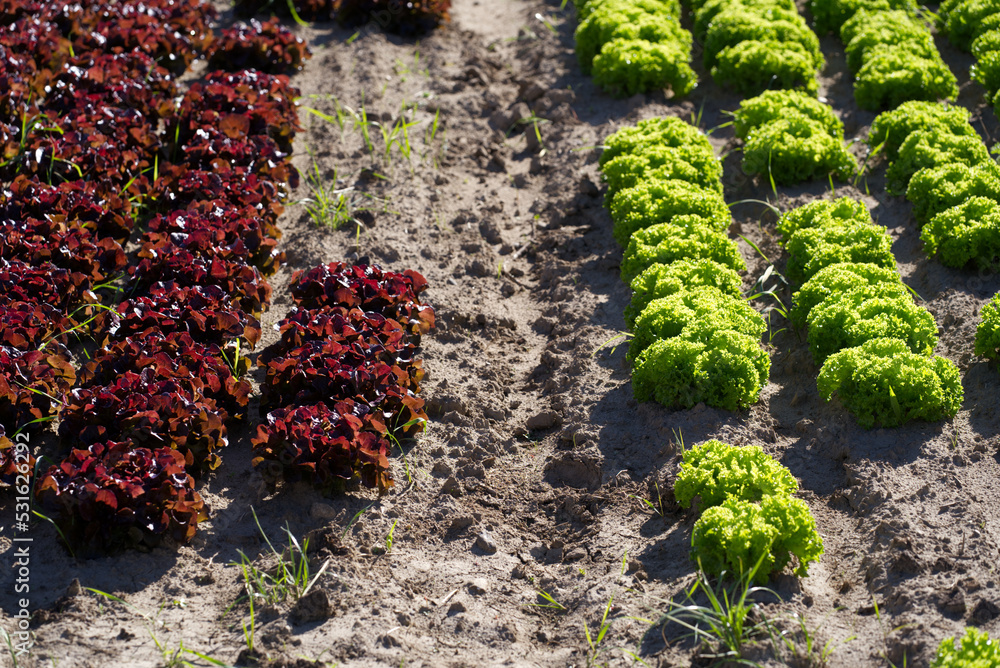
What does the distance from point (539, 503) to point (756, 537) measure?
1.49 m

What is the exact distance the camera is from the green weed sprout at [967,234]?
626cm

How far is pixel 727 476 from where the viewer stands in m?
4.77

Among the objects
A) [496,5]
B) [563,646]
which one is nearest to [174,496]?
[563,646]

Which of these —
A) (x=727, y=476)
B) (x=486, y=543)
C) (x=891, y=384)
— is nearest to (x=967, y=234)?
(x=891, y=384)

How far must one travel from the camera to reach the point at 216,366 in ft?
18.2

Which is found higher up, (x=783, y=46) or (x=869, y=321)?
(x=783, y=46)

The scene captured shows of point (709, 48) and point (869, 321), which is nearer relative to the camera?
point (869, 321)

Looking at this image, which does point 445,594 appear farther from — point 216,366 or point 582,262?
point 582,262

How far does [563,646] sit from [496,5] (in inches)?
389

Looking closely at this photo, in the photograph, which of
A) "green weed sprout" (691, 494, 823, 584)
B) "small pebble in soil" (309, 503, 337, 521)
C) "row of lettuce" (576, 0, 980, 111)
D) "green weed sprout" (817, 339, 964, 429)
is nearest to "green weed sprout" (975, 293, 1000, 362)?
"green weed sprout" (817, 339, 964, 429)

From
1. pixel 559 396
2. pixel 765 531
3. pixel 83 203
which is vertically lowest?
pixel 559 396

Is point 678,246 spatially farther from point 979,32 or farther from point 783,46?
point 979,32

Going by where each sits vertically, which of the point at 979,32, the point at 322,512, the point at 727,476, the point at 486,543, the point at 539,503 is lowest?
the point at 539,503

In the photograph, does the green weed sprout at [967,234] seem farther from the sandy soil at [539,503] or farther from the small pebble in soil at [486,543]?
the small pebble in soil at [486,543]
